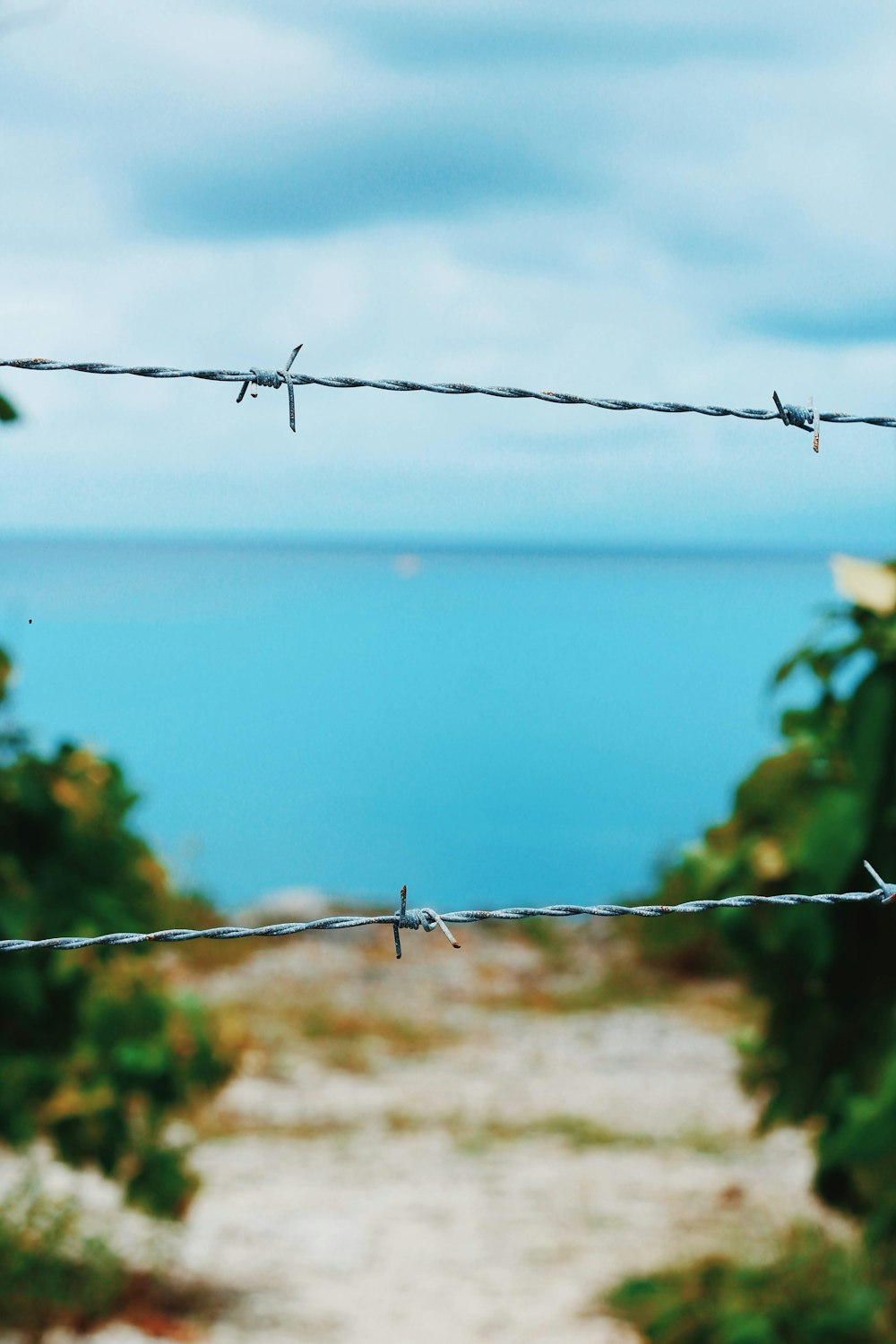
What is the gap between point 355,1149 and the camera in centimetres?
579

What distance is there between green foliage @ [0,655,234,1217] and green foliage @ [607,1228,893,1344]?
1304 millimetres

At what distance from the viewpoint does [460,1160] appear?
5652 millimetres

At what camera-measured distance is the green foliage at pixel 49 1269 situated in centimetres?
391

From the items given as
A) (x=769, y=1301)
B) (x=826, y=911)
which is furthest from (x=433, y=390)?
(x=769, y=1301)

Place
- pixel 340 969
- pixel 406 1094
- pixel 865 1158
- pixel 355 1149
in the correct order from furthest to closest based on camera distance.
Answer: pixel 340 969 < pixel 406 1094 < pixel 355 1149 < pixel 865 1158

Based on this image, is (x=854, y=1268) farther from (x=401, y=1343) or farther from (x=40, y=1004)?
(x=40, y=1004)

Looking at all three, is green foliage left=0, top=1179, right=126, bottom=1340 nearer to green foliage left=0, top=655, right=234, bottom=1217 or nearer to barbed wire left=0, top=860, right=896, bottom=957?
green foliage left=0, top=655, right=234, bottom=1217

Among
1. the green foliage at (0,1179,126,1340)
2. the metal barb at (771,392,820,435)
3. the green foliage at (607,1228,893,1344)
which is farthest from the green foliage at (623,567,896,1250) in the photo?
the green foliage at (0,1179,126,1340)

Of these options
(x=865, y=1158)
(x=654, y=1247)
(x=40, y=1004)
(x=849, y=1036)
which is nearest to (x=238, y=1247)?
(x=654, y=1247)

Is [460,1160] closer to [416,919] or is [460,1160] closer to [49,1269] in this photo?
[49,1269]

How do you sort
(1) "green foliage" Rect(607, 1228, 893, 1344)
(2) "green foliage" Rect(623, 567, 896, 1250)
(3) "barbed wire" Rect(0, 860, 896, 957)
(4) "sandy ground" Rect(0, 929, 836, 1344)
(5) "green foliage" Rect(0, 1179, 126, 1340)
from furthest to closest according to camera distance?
1. (4) "sandy ground" Rect(0, 929, 836, 1344)
2. (5) "green foliage" Rect(0, 1179, 126, 1340)
3. (1) "green foliage" Rect(607, 1228, 893, 1344)
4. (2) "green foliage" Rect(623, 567, 896, 1250)
5. (3) "barbed wire" Rect(0, 860, 896, 957)

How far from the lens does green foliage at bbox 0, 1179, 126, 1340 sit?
3908mm

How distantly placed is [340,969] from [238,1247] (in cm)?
416

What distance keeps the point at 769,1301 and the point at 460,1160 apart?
2044 millimetres
